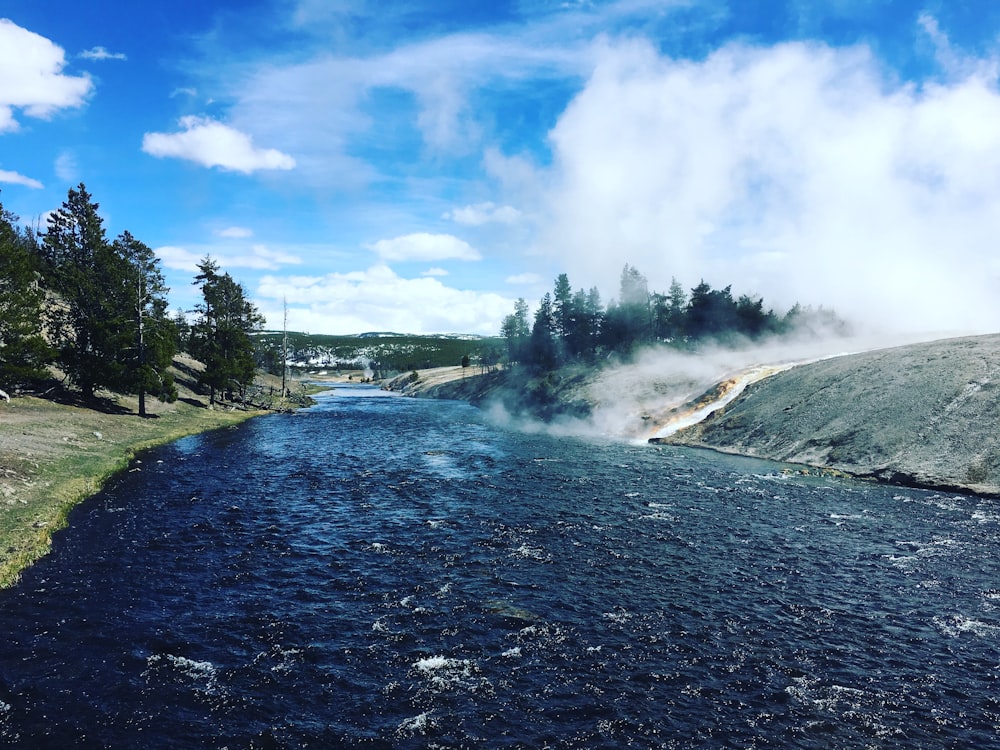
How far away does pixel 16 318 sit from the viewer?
4919cm

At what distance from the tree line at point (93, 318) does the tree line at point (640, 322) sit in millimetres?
70631

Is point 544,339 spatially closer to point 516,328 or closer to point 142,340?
point 516,328

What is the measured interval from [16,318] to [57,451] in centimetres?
1831

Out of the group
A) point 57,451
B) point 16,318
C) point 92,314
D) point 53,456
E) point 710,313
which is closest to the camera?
point 53,456

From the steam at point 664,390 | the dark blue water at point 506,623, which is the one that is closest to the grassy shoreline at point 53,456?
the dark blue water at point 506,623

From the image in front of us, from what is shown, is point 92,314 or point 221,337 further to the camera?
point 221,337

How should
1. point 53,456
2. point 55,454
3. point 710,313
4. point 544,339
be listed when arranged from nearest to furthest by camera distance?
point 53,456
point 55,454
point 710,313
point 544,339

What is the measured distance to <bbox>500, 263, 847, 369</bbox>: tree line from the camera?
117438 mm

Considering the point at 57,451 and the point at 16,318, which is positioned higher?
the point at 16,318

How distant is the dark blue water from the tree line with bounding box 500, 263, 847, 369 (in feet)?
270

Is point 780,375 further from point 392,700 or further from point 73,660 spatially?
point 73,660

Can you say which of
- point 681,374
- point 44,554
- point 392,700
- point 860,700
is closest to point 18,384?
point 44,554

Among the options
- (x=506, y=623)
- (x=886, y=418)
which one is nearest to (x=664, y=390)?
(x=886, y=418)

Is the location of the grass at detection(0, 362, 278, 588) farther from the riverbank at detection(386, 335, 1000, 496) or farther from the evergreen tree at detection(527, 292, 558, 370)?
the evergreen tree at detection(527, 292, 558, 370)
